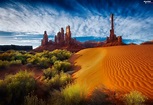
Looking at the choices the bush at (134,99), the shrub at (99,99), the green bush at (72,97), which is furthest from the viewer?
the green bush at (72,97)

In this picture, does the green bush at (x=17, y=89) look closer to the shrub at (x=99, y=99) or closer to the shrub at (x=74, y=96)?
the shrub at (x=74, y=96)

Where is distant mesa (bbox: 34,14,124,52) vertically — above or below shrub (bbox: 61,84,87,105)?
above

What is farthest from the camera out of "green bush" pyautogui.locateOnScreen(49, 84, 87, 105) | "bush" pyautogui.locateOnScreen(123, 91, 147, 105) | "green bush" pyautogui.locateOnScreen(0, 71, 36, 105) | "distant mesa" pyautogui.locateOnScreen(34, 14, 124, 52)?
"distant mesa" pyautogui.locateOnScreen(34, 14, 124, 52)

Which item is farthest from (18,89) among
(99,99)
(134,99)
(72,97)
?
(134,99)

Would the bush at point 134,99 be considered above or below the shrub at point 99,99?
above

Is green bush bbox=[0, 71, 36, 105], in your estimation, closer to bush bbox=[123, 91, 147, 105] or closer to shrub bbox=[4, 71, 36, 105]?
shrub bbox=[4, 71, 36, 105]

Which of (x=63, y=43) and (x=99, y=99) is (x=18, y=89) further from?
(x=63, y=43)

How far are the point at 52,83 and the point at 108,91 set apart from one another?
3.74m

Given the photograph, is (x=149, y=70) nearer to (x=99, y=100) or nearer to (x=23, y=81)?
(x=99, y=100)

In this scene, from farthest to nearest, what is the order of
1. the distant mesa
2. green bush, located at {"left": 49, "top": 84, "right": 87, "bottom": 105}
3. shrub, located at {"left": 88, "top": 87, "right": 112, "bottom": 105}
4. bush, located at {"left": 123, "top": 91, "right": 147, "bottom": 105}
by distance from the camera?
the distant mesa < green bush, located at {"left": 49, "top": 84, "right": 87, "bottom": 105} < shrub, located at {"left": 88, "top": 87, "right": 112, "bottom": 105} < bush, located at {"left": 123, "top": 91, "right": 147, "bottom": 105}

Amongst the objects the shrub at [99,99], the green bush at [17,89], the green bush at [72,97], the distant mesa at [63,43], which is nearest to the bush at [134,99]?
the shrub at [99,99]

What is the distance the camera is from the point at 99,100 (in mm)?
6020

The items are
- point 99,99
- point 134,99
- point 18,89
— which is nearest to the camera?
point 134,99

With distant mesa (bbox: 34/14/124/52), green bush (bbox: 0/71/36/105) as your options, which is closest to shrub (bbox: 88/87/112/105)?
green bush (bbox: 0/71/36/105)
